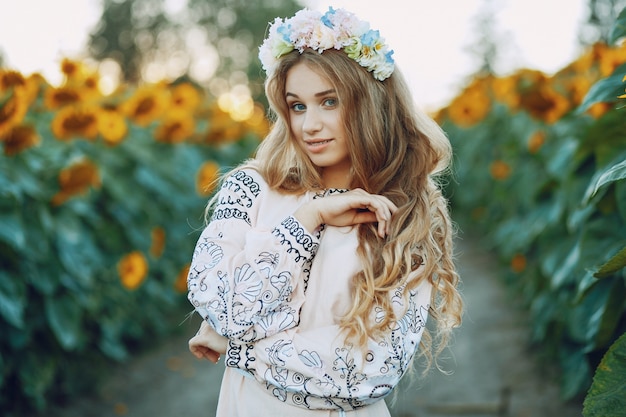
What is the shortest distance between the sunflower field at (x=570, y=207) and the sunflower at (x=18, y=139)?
6.56 ft

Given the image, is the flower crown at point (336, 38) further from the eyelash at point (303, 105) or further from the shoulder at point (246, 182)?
the shoulder at point (246, 182)

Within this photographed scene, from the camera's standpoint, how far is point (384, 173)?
2154mm

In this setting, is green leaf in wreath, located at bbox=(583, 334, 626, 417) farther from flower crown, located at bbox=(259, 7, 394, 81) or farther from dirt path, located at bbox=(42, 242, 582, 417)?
dirt path, located at bbox=(42, 242, 582, 417)

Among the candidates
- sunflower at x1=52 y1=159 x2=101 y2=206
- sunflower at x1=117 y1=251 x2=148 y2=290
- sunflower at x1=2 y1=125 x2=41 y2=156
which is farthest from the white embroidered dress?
sunflower at x1=117 y1=251 x2=148 y2=290

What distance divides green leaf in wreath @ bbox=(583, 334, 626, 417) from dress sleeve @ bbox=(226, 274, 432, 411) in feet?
1.52

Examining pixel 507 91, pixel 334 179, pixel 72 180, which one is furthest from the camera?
pixel 507 91

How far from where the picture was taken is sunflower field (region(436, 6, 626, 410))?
253 cm

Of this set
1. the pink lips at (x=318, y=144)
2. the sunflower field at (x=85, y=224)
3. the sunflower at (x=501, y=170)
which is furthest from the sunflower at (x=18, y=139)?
the sunflower at (x=501, y=170)

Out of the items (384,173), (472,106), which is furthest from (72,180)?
(472,106)

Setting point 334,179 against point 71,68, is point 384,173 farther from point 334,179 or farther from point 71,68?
point 71,68

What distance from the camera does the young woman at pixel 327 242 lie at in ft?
6.37

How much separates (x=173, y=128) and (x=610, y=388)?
4.70 meters

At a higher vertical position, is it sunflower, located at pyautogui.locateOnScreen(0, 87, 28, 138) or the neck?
sunflower, located at pyautogui.locateOnScreen(0, 87, 28, 138)

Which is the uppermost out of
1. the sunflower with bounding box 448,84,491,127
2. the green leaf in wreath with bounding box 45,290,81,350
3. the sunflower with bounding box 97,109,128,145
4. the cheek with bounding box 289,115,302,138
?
the cheek with bounding box 289,115,302,138
